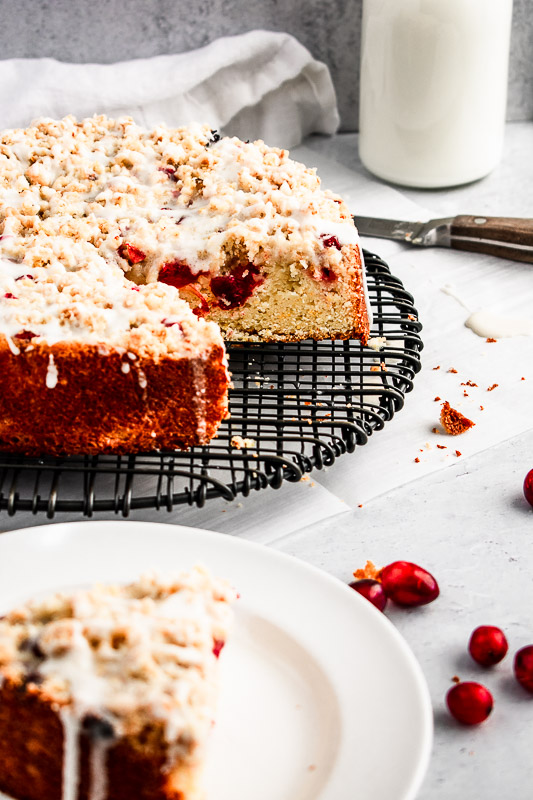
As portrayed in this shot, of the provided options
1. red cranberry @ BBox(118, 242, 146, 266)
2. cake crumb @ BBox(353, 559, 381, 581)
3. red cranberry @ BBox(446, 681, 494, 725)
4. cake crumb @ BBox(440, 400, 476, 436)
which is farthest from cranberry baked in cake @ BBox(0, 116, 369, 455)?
red cranberry @ BBox(446, 681, 494, 725)

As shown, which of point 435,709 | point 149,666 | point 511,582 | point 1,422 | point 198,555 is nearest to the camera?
point 149,666

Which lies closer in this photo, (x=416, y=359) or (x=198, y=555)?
(x=198, y=555)

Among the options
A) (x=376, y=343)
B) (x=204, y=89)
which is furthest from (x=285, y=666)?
(x=204, y=89)

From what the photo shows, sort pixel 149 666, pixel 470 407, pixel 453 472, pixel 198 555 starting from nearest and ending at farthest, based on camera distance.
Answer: pixel 149 666 < pixel 198 555 < pixel 453 472 < pixel 470 407

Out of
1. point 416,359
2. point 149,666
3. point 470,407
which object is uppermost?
point 149,666

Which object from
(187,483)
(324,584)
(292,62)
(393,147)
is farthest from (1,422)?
(292,62)

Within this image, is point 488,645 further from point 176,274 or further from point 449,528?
point 176,274

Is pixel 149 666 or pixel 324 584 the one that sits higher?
pixel 149 666

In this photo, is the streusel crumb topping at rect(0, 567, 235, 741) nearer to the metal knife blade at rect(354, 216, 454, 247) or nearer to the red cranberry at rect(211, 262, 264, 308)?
the red cranberry at rect(211, 262, 264, 308)

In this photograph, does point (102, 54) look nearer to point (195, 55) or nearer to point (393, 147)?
point (195, 55)
